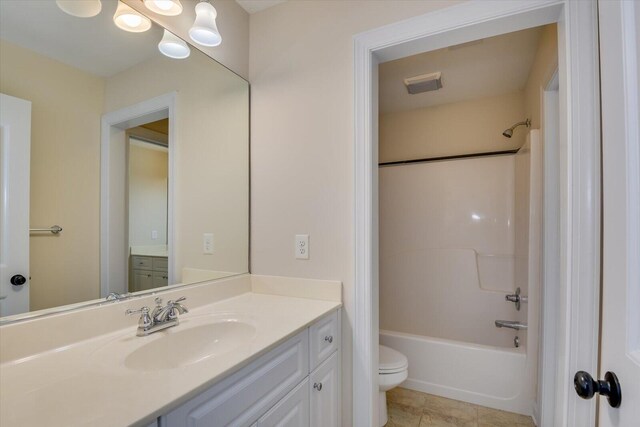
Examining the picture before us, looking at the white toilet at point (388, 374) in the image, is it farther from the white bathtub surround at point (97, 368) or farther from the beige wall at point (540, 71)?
the beige wall at point (540, 71)

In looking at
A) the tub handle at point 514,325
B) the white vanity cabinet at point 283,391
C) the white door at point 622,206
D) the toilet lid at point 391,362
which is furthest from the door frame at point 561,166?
the tub handle at point 514,325

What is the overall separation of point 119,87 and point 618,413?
1.70 metres

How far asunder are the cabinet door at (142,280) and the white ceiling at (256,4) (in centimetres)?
150

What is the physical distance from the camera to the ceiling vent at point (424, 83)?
2.28 m

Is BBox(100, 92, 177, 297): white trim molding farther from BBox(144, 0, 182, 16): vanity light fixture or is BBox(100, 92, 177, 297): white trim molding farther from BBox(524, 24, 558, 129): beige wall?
BBox(524, 24, 558, 129): beige wall

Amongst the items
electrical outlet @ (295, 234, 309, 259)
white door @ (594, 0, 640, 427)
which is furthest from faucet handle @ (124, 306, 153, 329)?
white door @ (594, 0, 640, 427)

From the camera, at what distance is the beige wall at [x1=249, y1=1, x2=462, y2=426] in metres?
1.42

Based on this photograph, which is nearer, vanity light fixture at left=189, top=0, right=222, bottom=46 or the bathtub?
vanity light fixture at left=189, top=0, right=222, bottom=46

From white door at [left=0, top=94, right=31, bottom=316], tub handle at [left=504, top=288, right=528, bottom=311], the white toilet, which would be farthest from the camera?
tub handle at [left=504, top=288, right=528, bottom=311]

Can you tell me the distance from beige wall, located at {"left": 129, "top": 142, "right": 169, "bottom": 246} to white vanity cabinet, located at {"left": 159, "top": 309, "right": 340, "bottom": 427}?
29.1 inches

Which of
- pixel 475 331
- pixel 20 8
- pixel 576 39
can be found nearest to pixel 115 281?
pixel 20 8

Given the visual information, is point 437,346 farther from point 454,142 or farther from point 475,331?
point 454,142

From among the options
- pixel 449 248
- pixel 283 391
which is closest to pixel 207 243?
pixel 283 391

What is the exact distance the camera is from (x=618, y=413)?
1.94 feet
